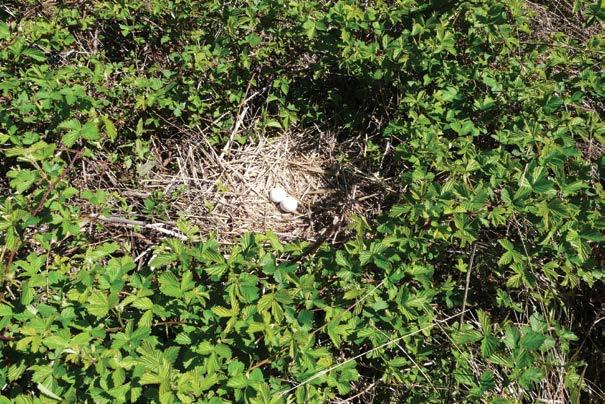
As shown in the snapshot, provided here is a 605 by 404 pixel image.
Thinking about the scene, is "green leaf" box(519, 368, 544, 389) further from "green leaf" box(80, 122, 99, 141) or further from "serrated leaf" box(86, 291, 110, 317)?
"green leaf" box(80, 122, 99, 141)

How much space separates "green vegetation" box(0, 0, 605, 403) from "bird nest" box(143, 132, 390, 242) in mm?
107

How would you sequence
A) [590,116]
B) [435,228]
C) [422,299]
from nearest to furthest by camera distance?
[422,299] → [435,228] → [590,116]

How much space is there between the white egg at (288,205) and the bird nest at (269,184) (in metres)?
0.04

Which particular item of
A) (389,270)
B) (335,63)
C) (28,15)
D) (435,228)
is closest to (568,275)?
(435,228)

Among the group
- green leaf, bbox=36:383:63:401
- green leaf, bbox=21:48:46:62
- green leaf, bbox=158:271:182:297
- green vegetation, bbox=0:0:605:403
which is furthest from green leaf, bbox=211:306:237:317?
green leaf, bbox=21:48:46:62

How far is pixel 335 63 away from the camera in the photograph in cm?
328

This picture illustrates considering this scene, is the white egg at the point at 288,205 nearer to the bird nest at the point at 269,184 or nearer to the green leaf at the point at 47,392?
the bird nest at the point at 269,184

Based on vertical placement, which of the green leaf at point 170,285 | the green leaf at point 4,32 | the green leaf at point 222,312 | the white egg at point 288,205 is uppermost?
the green leaf at point 4,32

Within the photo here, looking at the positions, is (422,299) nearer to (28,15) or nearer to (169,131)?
(169,131)

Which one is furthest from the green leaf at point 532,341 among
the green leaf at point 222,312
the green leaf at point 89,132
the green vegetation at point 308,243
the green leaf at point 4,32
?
the green leaf at point 4,32

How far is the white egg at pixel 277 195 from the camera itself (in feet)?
10.4

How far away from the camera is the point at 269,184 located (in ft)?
10.8

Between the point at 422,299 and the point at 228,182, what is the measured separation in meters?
1.60

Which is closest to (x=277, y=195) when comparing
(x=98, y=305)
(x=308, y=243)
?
(x=308, y=243)
